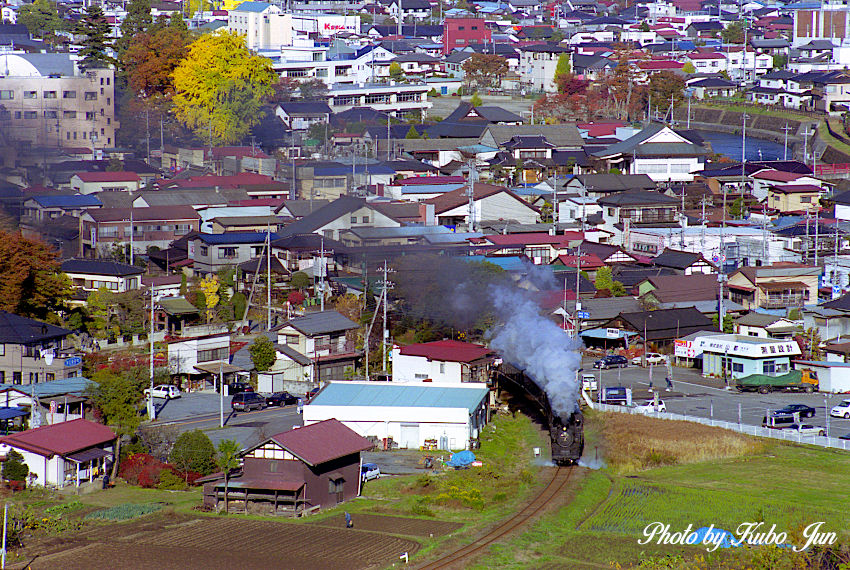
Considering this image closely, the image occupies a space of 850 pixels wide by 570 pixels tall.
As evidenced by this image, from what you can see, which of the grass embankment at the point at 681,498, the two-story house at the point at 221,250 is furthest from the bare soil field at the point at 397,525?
the two-story house at the point at 221,250

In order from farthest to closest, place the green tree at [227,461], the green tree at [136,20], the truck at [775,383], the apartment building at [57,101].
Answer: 1. the green tree at [136,20]
2. the apartment building at [57,101]
3. the truck at [775,383]
4. the green tree at [227,461]

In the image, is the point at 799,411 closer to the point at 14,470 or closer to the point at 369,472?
the point at 369,472

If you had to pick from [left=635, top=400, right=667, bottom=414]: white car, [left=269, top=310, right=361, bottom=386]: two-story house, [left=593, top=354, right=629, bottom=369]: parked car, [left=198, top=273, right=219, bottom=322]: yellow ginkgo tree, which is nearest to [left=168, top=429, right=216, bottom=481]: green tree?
[left=269, top=310, right=361, bottom=386]: two-story house

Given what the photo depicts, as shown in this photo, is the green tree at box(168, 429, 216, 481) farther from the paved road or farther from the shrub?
the paved road

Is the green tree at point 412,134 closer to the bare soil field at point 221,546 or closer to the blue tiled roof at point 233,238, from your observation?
the blue tiled roof at point 233,238

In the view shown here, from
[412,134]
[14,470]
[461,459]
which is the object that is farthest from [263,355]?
[412,134]

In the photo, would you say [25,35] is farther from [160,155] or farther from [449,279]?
[449,279]
